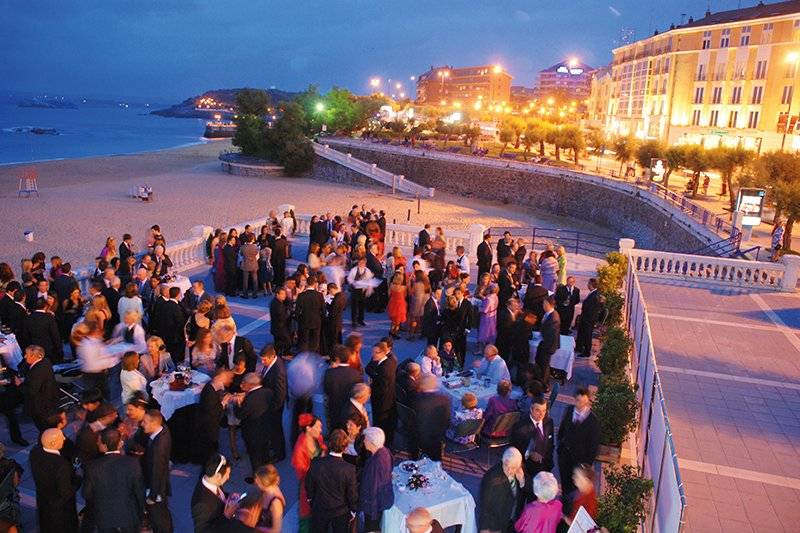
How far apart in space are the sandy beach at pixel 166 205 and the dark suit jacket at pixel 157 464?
56.7ft

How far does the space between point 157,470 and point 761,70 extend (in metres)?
62.2

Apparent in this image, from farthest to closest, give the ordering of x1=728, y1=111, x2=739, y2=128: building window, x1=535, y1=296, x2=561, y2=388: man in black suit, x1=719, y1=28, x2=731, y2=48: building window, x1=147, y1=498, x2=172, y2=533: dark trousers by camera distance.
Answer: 1. x1=719, y1=28, x2=731, y2=48: building window
2. x1=728, y1=111, x2=739, y2=128: building window
3. x1=535, y1=296, x2=561, y2=388: man in black suit
4. x1=147, y1=498, x2=172, y2=533: dark trousers

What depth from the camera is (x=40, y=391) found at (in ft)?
23.2

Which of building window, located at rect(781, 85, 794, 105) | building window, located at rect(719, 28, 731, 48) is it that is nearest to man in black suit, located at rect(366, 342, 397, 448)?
building window, located at rect(781, 85, 794, 105)

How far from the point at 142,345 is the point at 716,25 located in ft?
213

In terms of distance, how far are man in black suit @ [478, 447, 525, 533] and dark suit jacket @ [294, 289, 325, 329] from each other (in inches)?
204

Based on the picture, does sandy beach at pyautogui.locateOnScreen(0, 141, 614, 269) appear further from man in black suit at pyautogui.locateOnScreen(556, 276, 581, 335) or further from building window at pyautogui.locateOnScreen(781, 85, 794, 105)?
building window at pyautogui.locateOnScreen(781, 85, 794, 105)

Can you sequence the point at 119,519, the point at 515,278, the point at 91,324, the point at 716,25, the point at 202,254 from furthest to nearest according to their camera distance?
1. the point at 716,25
2. the point at 202,254
3. the point at 515,278
4. the point at 91,324
5. the point at 119,519

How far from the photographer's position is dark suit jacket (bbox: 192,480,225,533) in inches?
185

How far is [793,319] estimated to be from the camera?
586 inches

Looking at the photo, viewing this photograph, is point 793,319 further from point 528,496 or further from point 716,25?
point 716,25

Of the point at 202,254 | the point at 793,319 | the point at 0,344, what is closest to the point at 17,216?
the point at 202,254

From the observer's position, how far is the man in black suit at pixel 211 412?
22.0 feet

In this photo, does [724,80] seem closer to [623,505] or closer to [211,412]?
[623,505]
